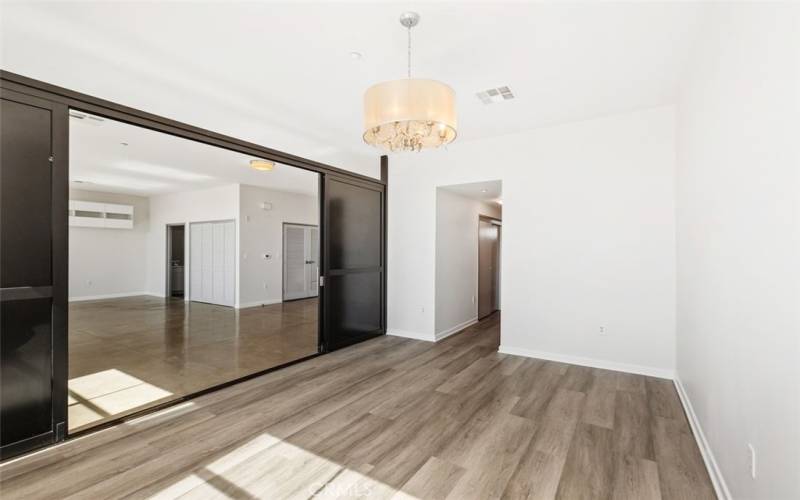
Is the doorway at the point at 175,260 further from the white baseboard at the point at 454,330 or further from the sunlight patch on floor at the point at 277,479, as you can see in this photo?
the sunlight patch on floor at the point at 277,479

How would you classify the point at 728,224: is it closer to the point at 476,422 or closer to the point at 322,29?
the point at 476,422

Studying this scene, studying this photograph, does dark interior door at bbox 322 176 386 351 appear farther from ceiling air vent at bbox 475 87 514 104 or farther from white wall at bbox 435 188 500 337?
ceiling air vent at bbox 475 87 514 104

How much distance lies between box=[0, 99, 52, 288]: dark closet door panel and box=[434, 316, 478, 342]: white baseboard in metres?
4.30

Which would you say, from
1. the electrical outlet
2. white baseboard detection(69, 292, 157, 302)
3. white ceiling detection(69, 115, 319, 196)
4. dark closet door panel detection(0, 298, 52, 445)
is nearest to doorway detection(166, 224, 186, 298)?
white baseboard detection(69, 292, 157, 302)

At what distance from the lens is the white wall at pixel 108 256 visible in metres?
8.76

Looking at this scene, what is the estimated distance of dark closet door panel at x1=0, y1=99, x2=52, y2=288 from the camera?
6.95ft

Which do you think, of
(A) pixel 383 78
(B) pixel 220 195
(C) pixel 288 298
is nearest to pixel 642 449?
(A) pixel 383 78

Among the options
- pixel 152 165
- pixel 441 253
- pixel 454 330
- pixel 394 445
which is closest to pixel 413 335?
pixel 454 330

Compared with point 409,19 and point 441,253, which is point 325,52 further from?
point 441,253

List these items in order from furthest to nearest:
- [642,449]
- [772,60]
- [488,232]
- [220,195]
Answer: [220,195] < [488,232] < [642,449] < [772,60]

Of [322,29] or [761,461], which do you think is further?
[322,29]

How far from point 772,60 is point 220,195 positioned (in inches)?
359

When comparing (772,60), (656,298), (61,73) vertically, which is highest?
(61,73)

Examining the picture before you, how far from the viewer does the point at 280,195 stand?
8.91 m
